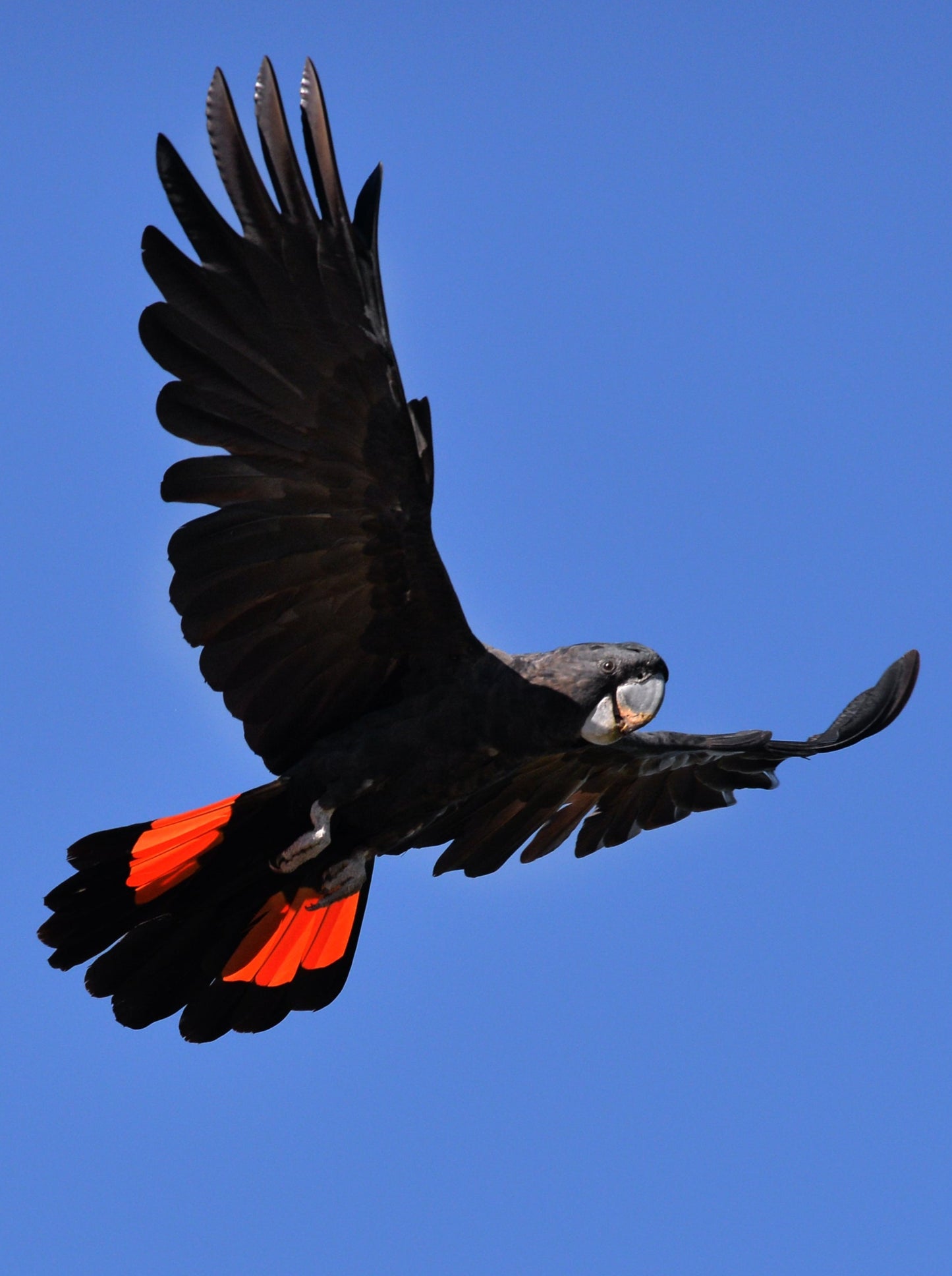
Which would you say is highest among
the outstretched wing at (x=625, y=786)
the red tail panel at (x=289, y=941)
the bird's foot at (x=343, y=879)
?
the outstretched wing at (x=625, y=786)

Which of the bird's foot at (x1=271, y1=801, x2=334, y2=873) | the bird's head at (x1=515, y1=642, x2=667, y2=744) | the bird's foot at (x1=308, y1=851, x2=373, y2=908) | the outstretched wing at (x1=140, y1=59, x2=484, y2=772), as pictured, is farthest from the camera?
the bird's foot at (x1=308, y1=851, x2=373, y2=908)

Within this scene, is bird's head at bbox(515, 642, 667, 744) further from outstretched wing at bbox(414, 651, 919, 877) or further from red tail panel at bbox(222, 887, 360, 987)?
red tail panel at bbox(222, 887, 360, 987)

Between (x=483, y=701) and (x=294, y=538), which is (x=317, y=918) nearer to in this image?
(x=483, y=701)

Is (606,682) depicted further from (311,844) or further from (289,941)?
(289,941)

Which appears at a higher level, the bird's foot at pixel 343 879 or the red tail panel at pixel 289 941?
the bird's foot at pixel 343 879

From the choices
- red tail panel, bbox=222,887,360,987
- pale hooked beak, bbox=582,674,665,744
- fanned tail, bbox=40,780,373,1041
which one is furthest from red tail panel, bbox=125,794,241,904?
pale hooked beak, bbox=582,674,665,744

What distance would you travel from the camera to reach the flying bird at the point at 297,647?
18.3 feet

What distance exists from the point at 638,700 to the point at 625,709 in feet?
0.22

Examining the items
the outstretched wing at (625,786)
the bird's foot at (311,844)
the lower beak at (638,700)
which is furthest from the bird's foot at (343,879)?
the lower beak at (638,700)

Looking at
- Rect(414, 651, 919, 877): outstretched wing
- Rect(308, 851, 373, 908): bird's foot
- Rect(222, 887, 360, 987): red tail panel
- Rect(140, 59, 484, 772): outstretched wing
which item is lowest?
Rect(222, 887, 360, 987): red tail panel

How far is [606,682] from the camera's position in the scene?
614 cm

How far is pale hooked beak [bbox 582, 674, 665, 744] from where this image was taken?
243 inches

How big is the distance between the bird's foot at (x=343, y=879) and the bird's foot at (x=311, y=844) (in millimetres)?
241

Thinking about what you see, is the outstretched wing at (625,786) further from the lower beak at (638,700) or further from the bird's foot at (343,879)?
the lower beak at (638,700)
